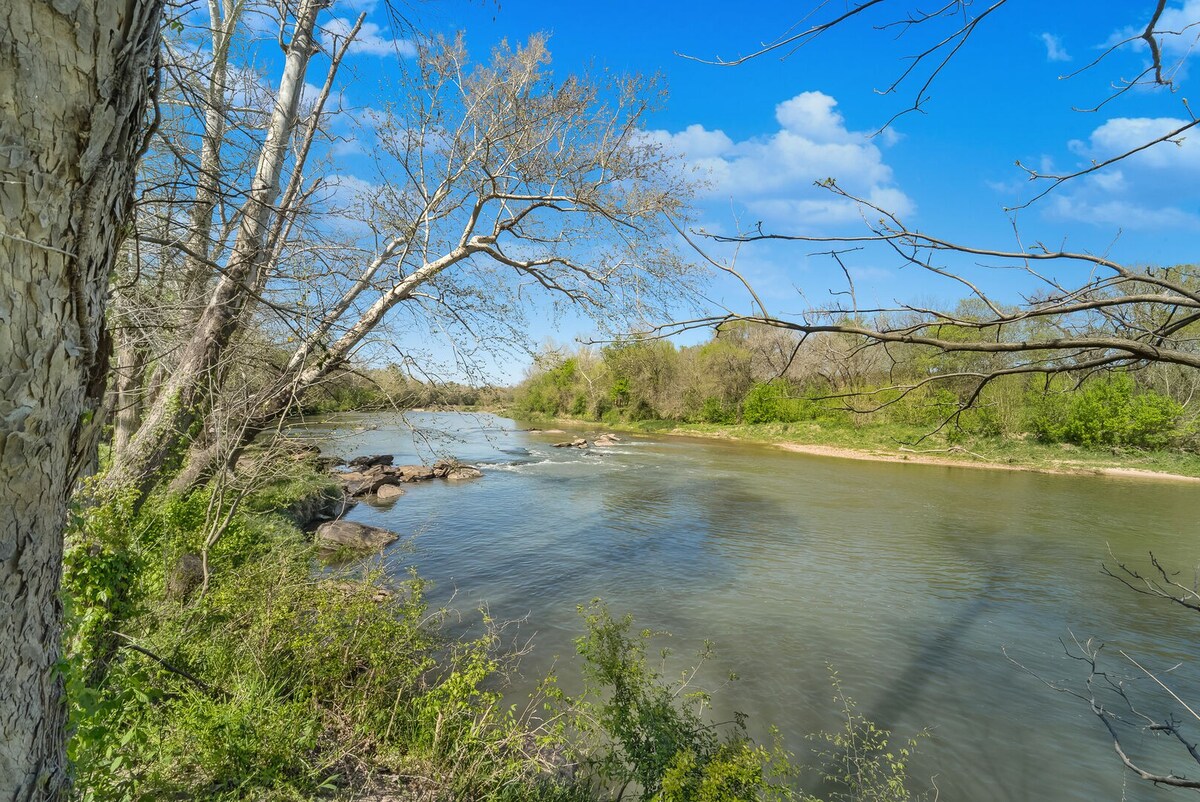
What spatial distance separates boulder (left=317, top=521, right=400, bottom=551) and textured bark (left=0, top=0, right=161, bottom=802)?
27.0ft

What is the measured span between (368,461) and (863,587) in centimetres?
1653

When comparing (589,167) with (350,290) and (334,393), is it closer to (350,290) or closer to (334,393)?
(350,290)

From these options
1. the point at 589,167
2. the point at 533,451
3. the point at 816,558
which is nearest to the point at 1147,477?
the point at 816,558

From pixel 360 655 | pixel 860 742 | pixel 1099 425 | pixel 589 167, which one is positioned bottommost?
pixel 860 742

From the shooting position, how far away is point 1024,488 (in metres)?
18.6

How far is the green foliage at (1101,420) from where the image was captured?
23297 mm

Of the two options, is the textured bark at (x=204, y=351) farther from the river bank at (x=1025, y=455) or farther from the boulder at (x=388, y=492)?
the river bank at (x=1025, y=455)

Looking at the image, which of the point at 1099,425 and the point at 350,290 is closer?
the point at 350,290

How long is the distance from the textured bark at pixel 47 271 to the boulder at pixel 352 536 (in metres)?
8.22

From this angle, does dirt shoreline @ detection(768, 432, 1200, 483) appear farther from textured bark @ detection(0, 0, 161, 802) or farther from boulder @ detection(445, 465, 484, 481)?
textured bark @ detection(0, 0, 161, 802)

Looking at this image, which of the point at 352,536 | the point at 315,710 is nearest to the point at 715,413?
the point at 352,536

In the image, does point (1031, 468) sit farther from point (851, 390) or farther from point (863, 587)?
point (851, 390)

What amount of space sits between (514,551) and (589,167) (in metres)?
7.22

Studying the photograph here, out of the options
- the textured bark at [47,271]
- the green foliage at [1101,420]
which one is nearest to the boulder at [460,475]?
the textured bark at [47,271]
